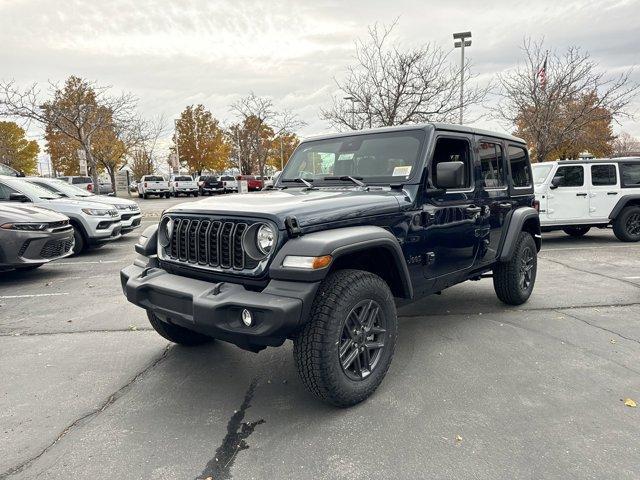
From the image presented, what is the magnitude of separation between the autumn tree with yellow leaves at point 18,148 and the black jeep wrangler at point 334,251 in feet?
153

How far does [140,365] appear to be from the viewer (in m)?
3.68

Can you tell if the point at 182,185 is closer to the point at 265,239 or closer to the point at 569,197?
the point at 569,197

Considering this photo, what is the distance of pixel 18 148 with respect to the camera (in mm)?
47781

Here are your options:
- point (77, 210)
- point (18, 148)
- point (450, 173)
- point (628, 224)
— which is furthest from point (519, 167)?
point (18, 148)

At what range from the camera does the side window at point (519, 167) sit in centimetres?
488

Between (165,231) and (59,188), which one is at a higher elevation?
(59,188)

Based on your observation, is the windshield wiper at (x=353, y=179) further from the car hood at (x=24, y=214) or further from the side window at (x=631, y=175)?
the side window at (x=631, y=175)

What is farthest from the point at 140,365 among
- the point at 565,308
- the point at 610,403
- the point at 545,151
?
the point at 545,151

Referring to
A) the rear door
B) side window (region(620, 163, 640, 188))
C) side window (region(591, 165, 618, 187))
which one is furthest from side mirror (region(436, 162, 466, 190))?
side window (region(620, 163, 640, 188))

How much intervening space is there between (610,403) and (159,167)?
71.6 m

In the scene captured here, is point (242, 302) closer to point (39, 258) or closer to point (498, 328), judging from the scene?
point (498, 328)

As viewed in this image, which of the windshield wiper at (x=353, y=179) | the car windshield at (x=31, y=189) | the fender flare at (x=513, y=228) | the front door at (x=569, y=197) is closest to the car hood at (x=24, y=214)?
the car windshield at (x=31, y=189)

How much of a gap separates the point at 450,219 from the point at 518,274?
→ 162 cm

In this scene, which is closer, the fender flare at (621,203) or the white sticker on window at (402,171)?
the white sticker on window at (402,171)
